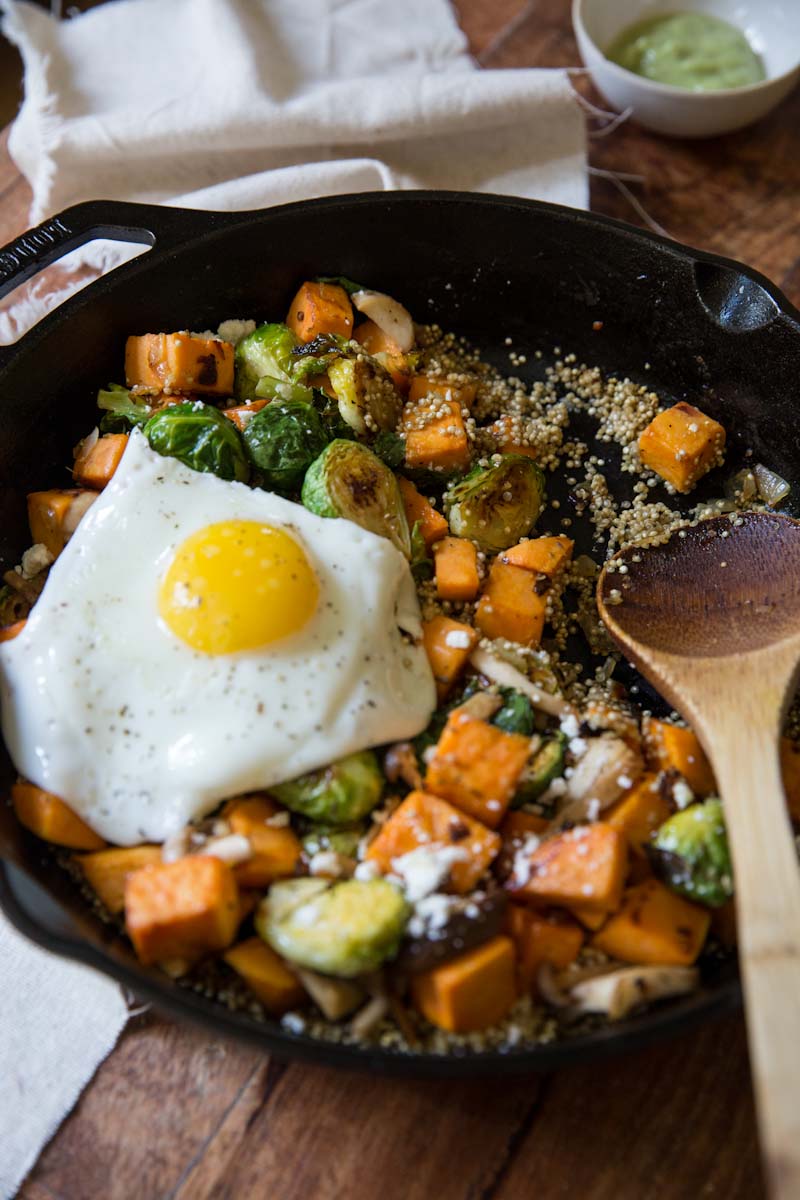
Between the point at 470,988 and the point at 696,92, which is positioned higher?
the point at 696,92

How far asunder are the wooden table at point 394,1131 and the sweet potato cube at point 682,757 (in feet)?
2.23

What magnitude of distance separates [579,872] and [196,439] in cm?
185

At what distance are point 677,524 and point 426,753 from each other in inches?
53.1


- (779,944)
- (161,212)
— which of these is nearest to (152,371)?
(161,212)

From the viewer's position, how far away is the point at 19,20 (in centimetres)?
475

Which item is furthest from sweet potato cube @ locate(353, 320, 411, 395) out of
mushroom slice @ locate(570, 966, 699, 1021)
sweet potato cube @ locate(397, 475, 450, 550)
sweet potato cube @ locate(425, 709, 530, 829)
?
mushroom slice @ locate(570, 966, 699, 1021)

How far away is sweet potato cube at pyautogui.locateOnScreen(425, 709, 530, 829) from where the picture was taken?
119 inches

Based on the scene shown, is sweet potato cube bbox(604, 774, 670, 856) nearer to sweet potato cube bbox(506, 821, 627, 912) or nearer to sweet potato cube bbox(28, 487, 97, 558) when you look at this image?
sweet potato cube bbox(506, 821, 627, 912)

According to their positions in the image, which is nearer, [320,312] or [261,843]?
[261,843]

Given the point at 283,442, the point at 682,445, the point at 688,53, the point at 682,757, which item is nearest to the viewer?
the point at 682,757

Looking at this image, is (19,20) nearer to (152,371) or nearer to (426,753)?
(152,371)

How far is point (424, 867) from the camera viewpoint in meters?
2.85

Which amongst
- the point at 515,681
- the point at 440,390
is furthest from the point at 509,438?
the point at 515,681

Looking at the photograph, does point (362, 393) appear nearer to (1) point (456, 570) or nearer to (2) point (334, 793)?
(1) point (456, 570)
